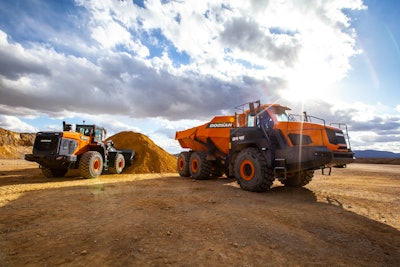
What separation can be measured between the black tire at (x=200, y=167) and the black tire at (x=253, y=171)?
314cm

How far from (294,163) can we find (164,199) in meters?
3.99

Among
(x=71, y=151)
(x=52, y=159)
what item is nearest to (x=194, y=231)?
(x=52, y=159)

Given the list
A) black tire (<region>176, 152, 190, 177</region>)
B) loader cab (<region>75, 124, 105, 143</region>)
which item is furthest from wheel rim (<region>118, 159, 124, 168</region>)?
black tire (<region>176, 152, 190, 177</region>)

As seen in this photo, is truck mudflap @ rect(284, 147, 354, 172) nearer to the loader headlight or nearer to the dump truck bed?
the loader headlight

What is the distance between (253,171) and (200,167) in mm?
4038

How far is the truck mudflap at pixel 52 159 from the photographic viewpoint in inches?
426

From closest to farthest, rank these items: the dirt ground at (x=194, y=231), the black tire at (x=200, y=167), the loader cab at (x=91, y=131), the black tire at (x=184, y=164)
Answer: the dirt ground at (x=194, y=231) → the black tire at (x=200, y=167) → the black tire at (x=184, y=164) → the loader cab at (x=91, y=131)

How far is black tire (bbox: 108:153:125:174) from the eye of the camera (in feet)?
48.0

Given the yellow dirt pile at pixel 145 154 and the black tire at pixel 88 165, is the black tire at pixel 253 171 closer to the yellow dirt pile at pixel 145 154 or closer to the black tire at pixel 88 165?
the black tire at pixel 88 165

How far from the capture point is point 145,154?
1719 cm

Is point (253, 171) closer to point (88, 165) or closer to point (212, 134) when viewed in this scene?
point (212, 134)

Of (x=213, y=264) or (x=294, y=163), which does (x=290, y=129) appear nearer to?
(x=294, y=163)

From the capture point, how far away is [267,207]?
607 centimetres

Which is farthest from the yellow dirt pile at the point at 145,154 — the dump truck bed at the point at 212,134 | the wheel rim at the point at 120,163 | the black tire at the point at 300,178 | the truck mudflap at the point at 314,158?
the truck mudflap at the point at 314,158
